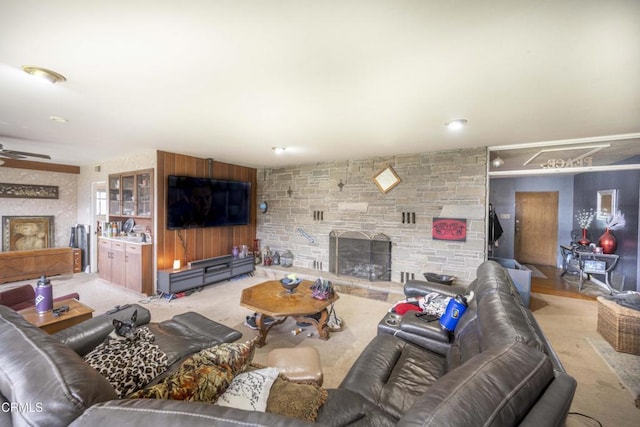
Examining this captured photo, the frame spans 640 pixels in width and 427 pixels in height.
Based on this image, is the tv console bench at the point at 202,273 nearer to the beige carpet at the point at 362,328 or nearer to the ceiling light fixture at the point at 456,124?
the beige carpet at the point at 362,328

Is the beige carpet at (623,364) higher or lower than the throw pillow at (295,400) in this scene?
lower

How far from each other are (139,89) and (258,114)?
0.94 m

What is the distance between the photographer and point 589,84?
1790 mm

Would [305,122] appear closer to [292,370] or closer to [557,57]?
[557,57]

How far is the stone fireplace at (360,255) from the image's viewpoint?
14.6 feet

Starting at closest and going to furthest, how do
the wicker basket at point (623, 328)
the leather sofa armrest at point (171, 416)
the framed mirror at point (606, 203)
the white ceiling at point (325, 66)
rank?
the leather sofa armrest at point (171, 416), the white ceiling at point (325, 66), the wicker basket at point (623, 328), the framed mirror at point (606, 203)

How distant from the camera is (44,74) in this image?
67.1 inches

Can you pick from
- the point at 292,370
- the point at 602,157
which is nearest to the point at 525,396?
the point at 292,370

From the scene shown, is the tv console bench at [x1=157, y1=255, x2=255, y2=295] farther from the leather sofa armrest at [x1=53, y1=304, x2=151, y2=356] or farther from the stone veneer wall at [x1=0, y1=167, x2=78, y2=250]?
the stone veneer wall at [x1=0, y1=167, x2=78, y2=250]

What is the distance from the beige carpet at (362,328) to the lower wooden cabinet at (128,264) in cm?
17

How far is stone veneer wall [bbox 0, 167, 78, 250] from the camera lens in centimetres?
505

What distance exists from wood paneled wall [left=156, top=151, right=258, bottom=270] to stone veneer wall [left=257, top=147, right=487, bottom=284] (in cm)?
42

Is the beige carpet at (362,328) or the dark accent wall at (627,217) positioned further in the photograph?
the dark accent wall at (627,217)

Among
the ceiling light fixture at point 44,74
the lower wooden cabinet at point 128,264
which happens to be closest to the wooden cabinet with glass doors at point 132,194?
the lower wooden cabinet at point 128,264
